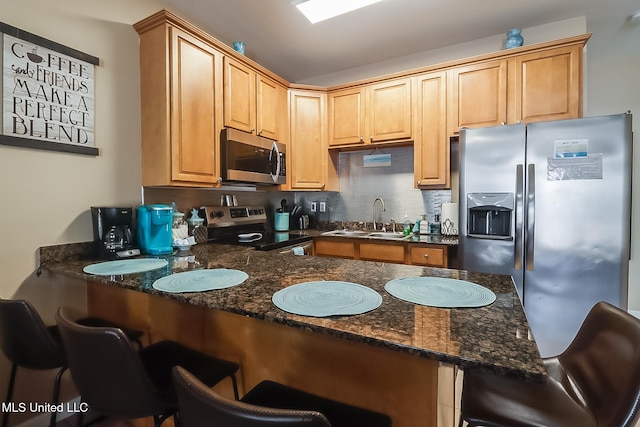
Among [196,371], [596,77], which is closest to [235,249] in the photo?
[196,371]

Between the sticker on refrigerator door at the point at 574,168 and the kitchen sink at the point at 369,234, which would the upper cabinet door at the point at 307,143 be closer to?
the kitchen sink at the point at 369,234

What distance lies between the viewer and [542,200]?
202 cm

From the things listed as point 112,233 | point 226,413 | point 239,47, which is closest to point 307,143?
point 239,47

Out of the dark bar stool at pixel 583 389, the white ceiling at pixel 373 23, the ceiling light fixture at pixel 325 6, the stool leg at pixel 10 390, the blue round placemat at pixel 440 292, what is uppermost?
the white ceiling at pixel 373 23

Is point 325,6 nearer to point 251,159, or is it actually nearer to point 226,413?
point 251,159

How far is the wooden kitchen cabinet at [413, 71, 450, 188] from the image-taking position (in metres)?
2.72

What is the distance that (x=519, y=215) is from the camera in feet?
6.79

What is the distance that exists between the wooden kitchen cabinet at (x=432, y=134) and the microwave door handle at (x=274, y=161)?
4.29 ft

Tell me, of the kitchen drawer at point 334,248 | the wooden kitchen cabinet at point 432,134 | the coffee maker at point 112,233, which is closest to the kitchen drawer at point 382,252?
the kitchen drawer at point 334,248

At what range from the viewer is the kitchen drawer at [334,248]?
2.89 m

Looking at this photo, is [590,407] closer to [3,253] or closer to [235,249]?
[235,249]

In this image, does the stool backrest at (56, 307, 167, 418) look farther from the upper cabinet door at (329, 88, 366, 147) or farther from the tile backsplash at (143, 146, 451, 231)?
the upper cabinet door at (329, 88, 366, 147)

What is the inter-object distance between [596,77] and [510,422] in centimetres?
380

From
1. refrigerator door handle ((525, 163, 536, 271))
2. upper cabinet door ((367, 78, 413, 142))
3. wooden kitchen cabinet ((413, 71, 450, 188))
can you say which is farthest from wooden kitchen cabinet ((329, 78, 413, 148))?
refrigerator door handle ((525, 163, 536, 271))
